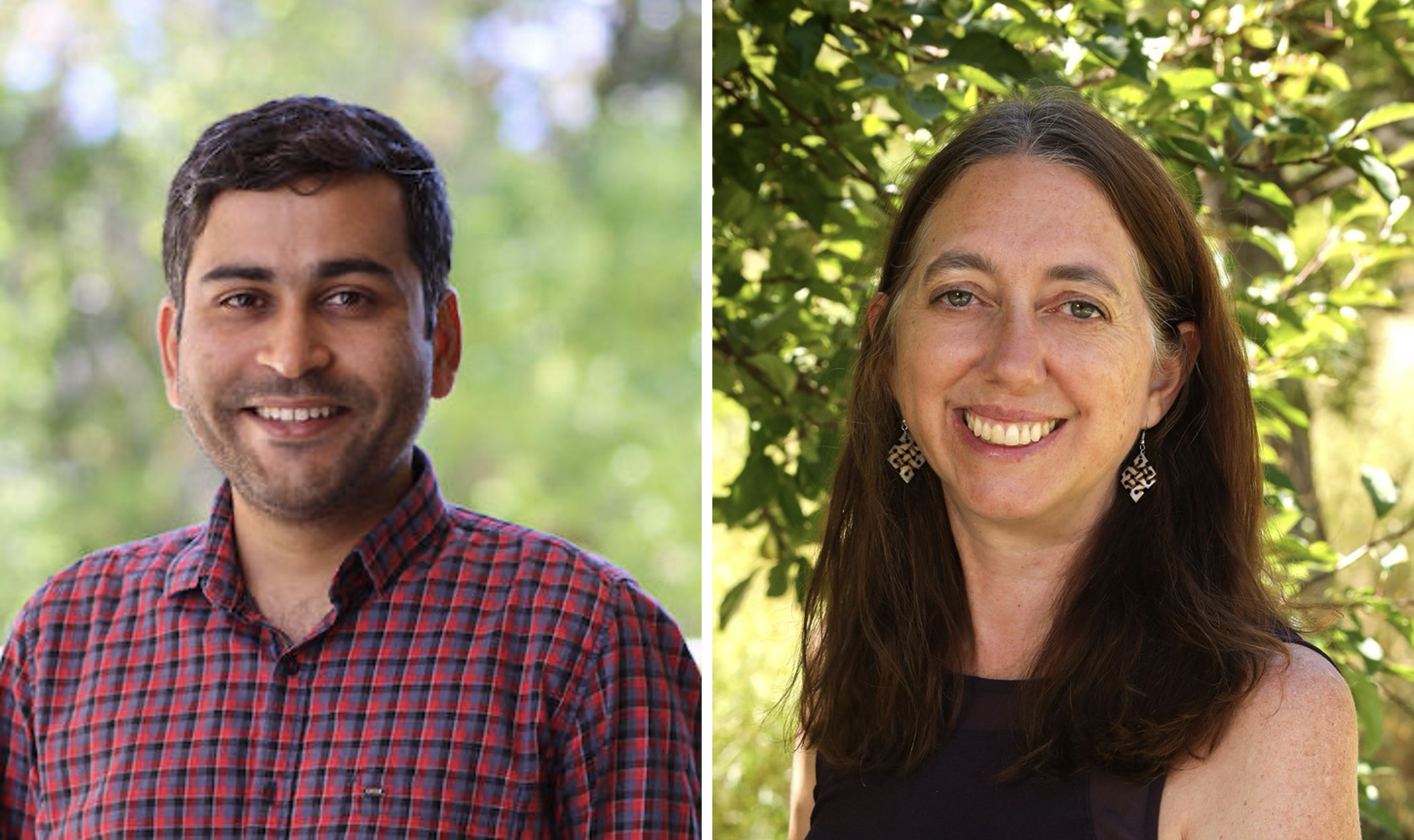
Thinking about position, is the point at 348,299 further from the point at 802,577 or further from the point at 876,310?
the point at 802,577

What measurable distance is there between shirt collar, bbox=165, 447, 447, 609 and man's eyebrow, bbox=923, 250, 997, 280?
638 mm

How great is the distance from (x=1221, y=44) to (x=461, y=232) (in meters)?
3.59

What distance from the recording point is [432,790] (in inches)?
61.4

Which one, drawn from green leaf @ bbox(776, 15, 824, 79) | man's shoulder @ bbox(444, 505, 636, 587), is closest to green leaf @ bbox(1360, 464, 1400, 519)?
green leaf @ bbox(776, 15, 824, 79)

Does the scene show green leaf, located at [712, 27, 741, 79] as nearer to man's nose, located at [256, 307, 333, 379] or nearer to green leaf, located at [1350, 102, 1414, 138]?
man's nose, located at [256, 307, 333, 379]

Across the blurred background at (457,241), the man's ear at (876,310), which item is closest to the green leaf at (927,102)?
the man's ear at (876,310)

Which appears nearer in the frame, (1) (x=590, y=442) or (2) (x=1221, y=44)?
(2) (x=1221, y=44)

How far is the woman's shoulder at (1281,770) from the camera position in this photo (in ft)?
4.07

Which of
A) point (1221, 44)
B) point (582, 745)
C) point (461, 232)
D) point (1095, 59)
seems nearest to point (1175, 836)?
point (582, 745)

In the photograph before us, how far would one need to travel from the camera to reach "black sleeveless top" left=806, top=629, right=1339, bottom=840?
133cm

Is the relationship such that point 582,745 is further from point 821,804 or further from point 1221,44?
point 1221,44

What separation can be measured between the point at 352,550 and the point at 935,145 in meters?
0.79

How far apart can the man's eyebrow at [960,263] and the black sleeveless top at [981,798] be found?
1.34 ft

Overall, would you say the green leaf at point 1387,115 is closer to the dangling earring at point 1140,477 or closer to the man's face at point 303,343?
the dangling earring at point 1140,477
